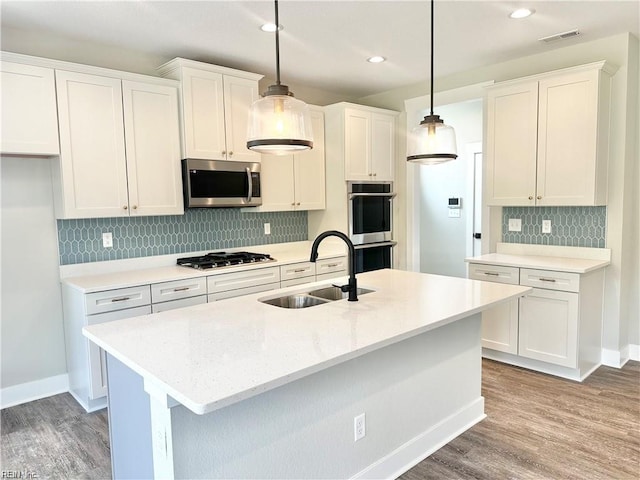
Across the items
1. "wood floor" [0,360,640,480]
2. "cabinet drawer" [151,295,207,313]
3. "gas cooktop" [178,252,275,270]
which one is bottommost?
"wood floor" [0,360,640,480]

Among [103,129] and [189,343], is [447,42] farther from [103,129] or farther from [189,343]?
[189,343]

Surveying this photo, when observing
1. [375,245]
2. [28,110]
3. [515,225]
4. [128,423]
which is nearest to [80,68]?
[28,110]

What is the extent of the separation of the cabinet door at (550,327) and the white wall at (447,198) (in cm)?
228

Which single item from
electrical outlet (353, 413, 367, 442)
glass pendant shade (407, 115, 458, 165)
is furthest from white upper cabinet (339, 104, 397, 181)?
electrical outlet (353, 413, 367, 442)

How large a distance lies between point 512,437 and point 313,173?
116 inches

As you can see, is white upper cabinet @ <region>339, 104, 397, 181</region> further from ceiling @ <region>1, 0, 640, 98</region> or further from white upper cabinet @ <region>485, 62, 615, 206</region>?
white upper cabinet @ <region>485, 62, 615, 206</region>

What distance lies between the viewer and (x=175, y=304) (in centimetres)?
327

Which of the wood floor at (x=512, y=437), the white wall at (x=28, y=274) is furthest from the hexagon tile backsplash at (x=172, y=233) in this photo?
the wood floor at (x=512, y=437)

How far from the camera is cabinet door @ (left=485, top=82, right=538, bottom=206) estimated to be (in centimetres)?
370

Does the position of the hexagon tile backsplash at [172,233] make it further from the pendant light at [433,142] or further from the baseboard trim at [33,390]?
the pendant light at [433,142]

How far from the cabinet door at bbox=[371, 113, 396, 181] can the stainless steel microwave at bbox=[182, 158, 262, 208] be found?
55.4 inches

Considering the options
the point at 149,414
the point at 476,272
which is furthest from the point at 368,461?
the point at 476,272

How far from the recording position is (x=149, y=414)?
174 centimetres

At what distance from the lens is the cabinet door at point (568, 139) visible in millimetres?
3387
